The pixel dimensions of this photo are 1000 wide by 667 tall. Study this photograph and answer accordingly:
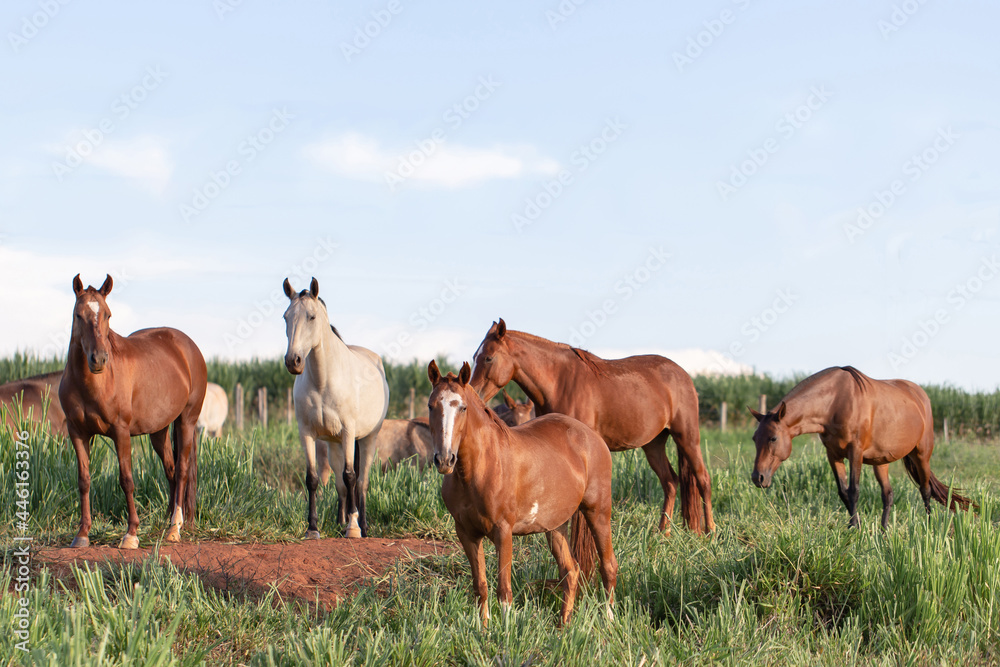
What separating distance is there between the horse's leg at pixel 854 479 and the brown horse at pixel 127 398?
23.8ft

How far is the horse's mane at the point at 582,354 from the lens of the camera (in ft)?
26.2

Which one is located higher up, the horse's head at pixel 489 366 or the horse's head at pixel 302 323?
the horse's head at pixel 302 323

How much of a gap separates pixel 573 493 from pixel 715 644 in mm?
1259

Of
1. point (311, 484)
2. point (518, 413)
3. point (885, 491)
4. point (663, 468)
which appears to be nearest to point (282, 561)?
point (311, 484)

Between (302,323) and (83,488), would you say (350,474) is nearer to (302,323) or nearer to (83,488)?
(302,323)

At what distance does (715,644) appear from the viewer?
5.13m

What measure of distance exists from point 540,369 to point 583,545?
201 cm

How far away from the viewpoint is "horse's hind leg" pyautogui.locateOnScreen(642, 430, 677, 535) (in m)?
9.55

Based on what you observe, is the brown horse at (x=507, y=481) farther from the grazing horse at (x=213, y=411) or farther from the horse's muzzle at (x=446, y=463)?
the grazing horse at (x=213, y=411)

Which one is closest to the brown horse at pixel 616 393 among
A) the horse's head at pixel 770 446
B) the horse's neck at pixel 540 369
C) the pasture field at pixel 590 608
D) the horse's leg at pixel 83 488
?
the horse's neck at pixel 540 369

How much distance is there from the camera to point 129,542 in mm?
7660

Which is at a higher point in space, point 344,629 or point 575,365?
point 575,365

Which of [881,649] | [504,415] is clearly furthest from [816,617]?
[504,415]

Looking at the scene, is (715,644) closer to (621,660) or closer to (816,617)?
(621,660)
